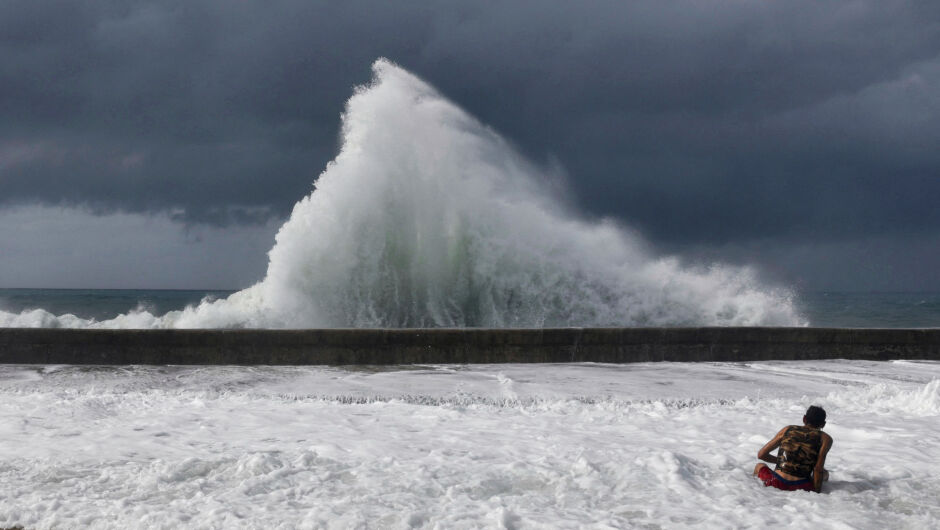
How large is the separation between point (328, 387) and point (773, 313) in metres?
11.5

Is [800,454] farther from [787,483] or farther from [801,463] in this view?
[787,483]

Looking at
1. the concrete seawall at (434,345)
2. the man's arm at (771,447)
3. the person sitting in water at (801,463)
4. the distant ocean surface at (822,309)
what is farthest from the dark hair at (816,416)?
the distant ocean surface at (822,309)

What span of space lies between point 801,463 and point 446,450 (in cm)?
228

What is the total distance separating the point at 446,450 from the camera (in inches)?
205

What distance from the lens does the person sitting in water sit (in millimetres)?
4262

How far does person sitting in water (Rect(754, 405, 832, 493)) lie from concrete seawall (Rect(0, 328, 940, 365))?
580 cm

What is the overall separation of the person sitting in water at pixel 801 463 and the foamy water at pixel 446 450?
8cm

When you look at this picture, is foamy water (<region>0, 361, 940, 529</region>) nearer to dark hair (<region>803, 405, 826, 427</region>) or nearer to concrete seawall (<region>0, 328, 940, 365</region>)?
dark hair (<region>803, 405, 826, 427</region>)

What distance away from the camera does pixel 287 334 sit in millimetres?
9727

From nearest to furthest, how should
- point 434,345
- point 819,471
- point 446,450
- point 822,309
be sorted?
point 819,471
point 446,450
point 434,345
point 822,309

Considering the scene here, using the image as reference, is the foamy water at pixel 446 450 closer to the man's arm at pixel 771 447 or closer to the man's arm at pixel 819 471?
the man's arm at pixel 819 471

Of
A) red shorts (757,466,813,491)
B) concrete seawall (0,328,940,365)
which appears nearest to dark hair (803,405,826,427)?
red shorts (757,466,813,491)

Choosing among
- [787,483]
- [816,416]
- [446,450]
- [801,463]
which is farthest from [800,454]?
[446,450]

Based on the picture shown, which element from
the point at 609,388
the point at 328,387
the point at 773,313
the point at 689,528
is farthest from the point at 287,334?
the point at 773,313
